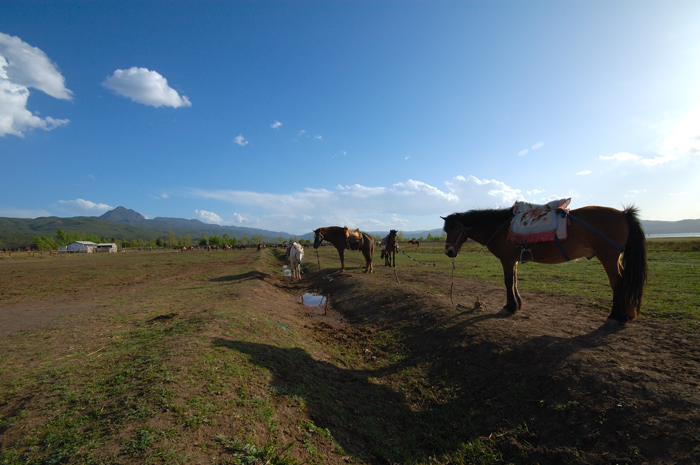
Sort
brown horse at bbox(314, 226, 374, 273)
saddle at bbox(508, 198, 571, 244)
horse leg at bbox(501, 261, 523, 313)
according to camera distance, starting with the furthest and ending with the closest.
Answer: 1. brown horse at bbox(314, 226, 374, 273)
2. horse leg at bbox(501, 261, 523, 313)
3. saddle at bbox(508, 198, 571, 244)

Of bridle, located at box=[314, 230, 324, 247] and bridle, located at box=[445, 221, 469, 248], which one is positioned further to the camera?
bridle, located at box=[314, 230, 324, 247]

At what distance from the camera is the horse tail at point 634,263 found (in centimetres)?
547

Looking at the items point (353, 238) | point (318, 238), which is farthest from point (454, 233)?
point (318, 238)

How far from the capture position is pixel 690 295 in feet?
26.9

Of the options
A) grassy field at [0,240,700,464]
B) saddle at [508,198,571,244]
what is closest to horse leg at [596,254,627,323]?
saddle at [508,198,571,244]

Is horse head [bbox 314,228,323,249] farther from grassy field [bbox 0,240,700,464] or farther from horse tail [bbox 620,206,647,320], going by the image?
horse tail [bbox 620,206,647,320]

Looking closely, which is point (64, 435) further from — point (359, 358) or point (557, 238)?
point (557, 238)

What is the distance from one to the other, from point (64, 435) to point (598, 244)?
28.6ft

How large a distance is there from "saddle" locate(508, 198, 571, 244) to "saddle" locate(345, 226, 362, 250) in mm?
11125

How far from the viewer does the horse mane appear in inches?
306

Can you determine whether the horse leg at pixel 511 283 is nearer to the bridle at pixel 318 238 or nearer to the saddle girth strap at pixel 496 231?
the saddle girth strap at pixel 496 231

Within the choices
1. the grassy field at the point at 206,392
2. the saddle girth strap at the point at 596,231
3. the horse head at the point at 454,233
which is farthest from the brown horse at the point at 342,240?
the saddle girth strap at the point at 596,231

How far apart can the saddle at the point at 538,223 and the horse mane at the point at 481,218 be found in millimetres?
409

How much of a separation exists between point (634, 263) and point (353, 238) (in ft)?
43.6
